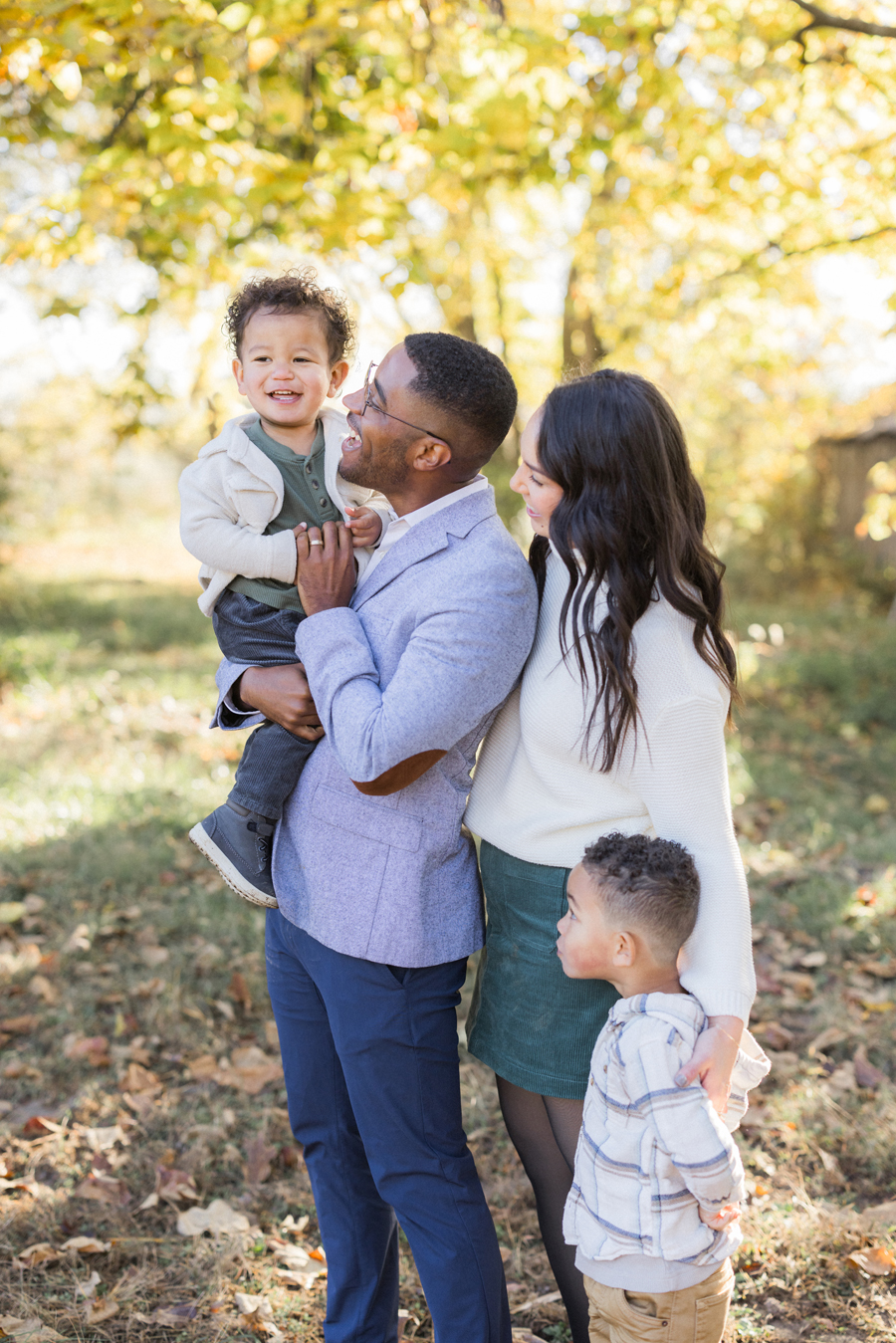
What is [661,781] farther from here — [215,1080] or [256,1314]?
[215,1080]

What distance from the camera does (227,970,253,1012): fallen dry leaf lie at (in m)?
4.08

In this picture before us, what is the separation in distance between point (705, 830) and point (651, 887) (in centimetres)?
16

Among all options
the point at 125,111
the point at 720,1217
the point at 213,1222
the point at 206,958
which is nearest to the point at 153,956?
the point at 206,958

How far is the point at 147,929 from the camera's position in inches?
178

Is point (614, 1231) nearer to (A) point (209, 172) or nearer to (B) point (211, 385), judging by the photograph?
(A) point (209, 172)

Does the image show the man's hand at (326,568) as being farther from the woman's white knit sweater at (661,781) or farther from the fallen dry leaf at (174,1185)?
the fallen dry leaf at (174,1185)

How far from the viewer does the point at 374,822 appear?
6.30 ft

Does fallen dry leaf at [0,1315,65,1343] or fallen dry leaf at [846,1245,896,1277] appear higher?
fallen dry leaf at [0,1315,65,1343]

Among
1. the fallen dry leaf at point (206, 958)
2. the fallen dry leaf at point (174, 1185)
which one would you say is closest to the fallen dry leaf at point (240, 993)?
the fallen dry leaf at point (206, 958)

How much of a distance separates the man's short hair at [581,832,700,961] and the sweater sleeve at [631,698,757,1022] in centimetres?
3

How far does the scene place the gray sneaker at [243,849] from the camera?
2.25 meters

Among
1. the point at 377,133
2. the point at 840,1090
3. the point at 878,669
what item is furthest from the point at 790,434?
the point at 840,1090

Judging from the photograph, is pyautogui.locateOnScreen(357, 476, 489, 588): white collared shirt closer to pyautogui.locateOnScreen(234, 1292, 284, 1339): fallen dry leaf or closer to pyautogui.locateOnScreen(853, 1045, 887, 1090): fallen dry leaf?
pyautogui.locateOnScreen(234, 1292, 284, 1339): fallen dry leaf

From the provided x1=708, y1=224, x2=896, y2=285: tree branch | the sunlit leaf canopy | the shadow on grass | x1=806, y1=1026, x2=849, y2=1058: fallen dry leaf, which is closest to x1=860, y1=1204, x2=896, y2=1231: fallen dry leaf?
x1=806, y1=1026, x2=849, y2=1058: fallen dry leaf
